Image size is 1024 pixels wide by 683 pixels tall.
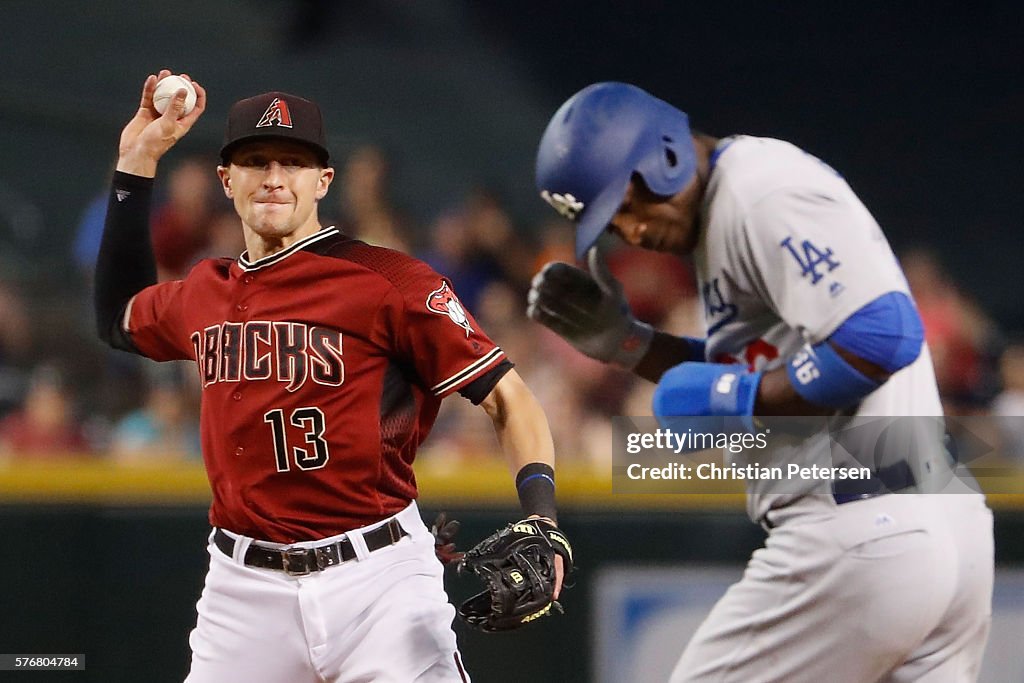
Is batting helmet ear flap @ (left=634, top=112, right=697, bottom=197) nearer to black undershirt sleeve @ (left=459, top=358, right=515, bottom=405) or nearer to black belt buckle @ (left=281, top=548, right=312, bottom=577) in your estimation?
black undershirt sleeve @ (left=459, top=358, right=515, bottom=405)

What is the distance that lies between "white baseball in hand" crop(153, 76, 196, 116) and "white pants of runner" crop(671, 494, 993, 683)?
1.77 meters

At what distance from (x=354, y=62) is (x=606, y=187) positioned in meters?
5.42

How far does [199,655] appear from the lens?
282cm

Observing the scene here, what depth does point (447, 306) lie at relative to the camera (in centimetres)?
279

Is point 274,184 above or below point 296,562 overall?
above

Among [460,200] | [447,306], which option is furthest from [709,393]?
[460,200]

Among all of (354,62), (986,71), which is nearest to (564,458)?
(354,62)

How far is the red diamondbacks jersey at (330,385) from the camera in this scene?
2.76m

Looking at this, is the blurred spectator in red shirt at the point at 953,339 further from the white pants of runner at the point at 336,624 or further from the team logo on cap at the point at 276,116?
the team logo on cap at the point at 276,116

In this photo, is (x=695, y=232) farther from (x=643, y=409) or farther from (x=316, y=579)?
(x=643, y=409)

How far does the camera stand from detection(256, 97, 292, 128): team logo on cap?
2855mm

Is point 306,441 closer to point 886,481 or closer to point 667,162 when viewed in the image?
point 667,162

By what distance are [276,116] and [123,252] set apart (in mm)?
718

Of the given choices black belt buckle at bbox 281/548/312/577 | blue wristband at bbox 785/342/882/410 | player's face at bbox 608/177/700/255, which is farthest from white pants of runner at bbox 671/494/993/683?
black belt buckle at bbox 281/548/312/577
